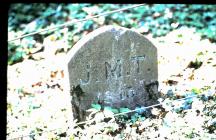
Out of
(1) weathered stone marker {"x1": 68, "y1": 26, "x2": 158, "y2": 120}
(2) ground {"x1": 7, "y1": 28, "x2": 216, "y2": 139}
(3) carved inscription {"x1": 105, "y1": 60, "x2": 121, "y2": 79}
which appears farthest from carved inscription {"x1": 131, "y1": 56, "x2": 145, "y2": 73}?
(2) ground {"x1": 7, "y1": 28, "x2": 216, "y2": 139}

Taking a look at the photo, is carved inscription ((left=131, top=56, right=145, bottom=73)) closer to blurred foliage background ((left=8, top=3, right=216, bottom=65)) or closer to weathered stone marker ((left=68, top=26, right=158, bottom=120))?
weathered stone marker ((left=68, top=26, right=158, bottom=120))

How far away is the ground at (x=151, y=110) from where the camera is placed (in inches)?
131

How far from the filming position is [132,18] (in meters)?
6.47

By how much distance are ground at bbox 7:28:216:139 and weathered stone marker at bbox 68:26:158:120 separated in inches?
4.6

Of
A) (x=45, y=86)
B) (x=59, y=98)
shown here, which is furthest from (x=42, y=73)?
(x=59, y=98)

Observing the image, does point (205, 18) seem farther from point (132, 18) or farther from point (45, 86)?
point (45, 86)

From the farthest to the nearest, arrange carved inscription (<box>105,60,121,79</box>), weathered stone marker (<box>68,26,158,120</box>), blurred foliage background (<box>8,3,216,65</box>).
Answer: blurred foliage background (<box>8,3,216,65</box>) < carved inscription (<box>105,60,121,79</box>) < weathered stone marker (<box>68,26,158,120</box>)

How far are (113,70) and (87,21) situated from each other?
269 centimetres

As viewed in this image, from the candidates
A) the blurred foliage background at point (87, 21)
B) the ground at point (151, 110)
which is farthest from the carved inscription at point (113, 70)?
the blurred foliage background at point (87, 21)

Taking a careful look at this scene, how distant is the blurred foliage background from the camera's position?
5.72 m

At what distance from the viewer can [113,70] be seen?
370 centimetres

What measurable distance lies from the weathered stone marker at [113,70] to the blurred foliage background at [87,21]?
5.51 feet

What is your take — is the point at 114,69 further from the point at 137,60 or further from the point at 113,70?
the point at 137,60

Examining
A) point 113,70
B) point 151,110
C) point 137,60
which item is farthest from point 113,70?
point 151,110
